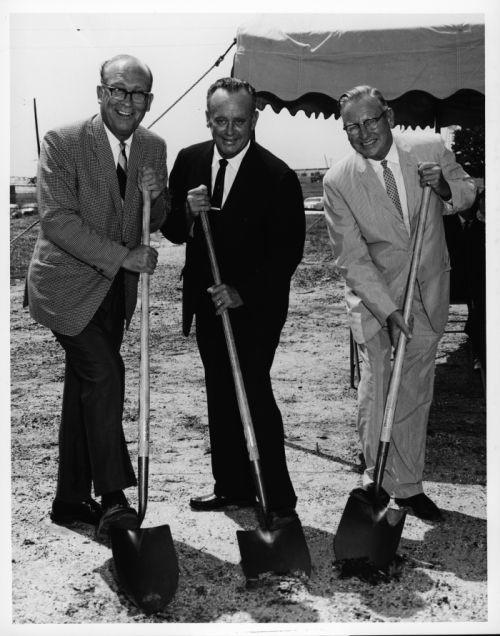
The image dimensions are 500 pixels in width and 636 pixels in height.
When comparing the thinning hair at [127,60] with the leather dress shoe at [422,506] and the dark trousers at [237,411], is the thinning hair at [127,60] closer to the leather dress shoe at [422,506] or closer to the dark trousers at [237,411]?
the dark trousers at [237,411]

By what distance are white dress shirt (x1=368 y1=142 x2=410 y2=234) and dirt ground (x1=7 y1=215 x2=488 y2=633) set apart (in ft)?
4.81

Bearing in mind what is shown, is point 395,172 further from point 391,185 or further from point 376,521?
point 376,521

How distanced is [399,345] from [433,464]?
4.33 ft

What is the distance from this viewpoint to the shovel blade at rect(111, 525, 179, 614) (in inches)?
134

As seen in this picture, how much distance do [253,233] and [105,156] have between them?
74cm

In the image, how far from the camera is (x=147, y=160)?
405 cm

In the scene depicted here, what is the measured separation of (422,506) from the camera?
4.27 metres


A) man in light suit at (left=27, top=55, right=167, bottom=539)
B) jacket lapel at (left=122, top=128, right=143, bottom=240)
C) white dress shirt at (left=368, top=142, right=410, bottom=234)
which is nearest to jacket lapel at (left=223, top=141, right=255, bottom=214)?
man in light suit at (left=27, top=55, right=167, bottom=539)

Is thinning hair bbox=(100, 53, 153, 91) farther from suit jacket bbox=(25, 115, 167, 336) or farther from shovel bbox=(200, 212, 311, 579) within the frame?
shovel bbox=(200, 212, 311, 579)

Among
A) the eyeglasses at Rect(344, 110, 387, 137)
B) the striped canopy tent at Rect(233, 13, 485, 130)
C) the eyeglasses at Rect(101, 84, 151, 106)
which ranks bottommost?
the eyeglasses at Rect(344, 110, 387, 137)

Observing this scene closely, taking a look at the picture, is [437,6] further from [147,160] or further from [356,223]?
[147,160]

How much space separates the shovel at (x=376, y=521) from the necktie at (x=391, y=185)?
1.16 ft

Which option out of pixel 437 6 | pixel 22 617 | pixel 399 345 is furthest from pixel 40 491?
pixel 437 6

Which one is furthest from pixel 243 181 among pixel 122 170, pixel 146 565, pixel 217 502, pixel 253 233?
pixel 146 565
